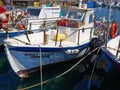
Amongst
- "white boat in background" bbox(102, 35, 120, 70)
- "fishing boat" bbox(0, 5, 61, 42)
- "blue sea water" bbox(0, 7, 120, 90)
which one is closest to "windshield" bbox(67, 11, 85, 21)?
"fishing boat" bbox(0, 5, 61, 42)

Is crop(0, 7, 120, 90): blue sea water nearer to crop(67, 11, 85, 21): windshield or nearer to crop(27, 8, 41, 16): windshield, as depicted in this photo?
crop(67, 11, 85, 21): windshield

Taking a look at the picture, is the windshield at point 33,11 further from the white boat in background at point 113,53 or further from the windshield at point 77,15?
the white boat in background at point 113,53

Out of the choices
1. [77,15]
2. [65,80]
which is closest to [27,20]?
[77,15]

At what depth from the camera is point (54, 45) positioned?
12.4 metres

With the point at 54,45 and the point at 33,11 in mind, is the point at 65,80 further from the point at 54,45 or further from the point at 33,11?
the point at 33,11

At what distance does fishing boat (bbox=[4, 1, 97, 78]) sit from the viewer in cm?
1170

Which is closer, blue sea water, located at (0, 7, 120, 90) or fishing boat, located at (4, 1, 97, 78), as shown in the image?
fishing boat, located at (4, 1, 97, 78)

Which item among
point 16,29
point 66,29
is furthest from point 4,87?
point 16,29

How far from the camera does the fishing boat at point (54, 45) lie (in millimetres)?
11695

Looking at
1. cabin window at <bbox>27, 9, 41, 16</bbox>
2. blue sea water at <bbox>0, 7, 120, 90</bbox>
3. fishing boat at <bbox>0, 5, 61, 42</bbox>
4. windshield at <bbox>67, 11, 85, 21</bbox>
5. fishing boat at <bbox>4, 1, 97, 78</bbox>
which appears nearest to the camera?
fishing boat at <bbox>4, 1, 97, 78</bbox>

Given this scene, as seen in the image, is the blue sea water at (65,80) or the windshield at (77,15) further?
the windshield at (77,15)

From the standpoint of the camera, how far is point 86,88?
11.9 metres

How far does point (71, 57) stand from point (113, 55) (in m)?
3.18

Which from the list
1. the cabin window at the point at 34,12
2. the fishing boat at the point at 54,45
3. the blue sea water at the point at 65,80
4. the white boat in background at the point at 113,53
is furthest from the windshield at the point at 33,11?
the white boat in background at the point at 113,53
